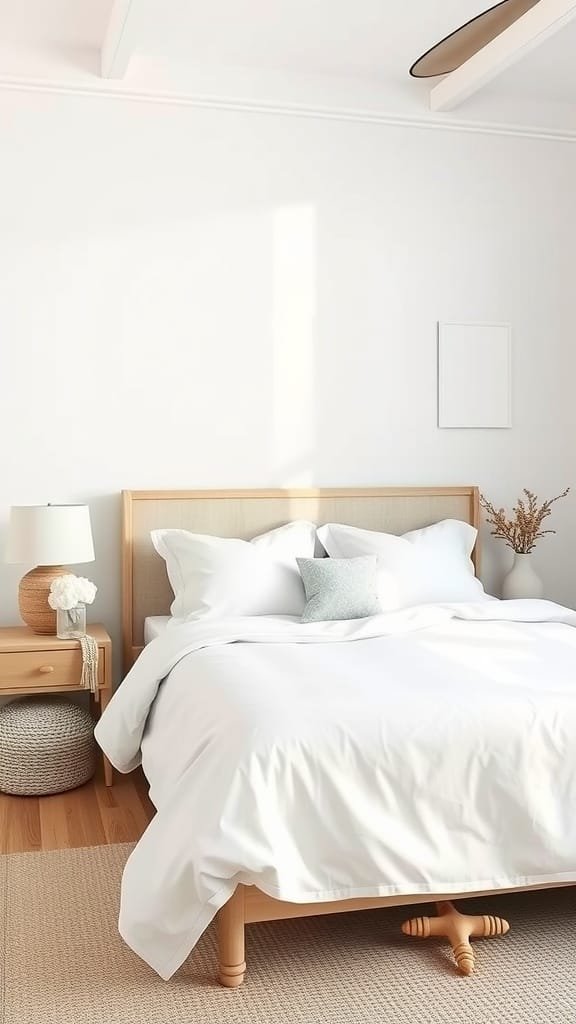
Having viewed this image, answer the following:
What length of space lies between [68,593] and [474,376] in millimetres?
2143

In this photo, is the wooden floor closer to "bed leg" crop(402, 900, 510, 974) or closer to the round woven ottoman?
the round woven ottoman

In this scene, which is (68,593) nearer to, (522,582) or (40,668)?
(40,668)

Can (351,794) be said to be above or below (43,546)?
below

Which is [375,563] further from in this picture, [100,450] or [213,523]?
[100,450]

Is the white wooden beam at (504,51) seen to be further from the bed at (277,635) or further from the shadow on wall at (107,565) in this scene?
the shadow on wall at (107,565)

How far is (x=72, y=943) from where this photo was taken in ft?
8.39

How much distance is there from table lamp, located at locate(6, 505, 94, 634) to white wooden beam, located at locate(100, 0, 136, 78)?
170 centimetres

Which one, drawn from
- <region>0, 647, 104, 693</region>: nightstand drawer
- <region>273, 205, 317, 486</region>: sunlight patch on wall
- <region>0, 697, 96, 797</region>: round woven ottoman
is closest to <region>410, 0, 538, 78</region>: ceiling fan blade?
<region>273, 205, 317, 486</region>: sunlight patch on wall

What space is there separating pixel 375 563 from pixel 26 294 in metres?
1.78

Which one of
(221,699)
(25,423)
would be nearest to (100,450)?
(25,423)

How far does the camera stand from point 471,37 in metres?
2.74

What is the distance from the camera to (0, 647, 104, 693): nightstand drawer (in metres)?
3.69

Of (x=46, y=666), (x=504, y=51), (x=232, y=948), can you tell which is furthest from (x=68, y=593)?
(x=504, y=51)

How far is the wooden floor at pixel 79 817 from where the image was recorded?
3248 mm
